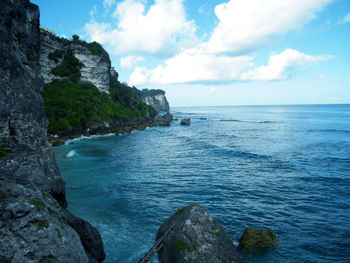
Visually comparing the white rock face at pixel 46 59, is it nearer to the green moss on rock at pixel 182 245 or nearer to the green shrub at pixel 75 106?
the green shrub at pixel 75 106

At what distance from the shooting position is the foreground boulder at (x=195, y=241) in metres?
8.69

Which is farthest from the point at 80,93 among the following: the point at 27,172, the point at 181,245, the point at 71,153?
the point at 181,245

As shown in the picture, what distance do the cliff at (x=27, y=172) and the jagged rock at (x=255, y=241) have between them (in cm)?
759

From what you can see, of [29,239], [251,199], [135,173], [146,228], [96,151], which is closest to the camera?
[29,239]

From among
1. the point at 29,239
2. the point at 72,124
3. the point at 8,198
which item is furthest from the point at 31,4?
the point at 72,124

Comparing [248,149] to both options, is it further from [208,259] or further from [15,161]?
[15,161]

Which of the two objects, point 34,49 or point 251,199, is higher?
point 34,49

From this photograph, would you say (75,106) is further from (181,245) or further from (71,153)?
(181,245)

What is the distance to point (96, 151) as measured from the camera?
117ft

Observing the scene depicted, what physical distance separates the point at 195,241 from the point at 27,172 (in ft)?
→ 29.5

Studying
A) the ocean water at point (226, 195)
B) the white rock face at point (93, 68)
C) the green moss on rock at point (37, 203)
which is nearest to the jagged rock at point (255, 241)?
the ocean water at point (226, 195)

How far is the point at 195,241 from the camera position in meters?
8.99

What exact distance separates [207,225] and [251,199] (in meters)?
9.82

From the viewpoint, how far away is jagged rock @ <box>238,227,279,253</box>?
37.6 ft
